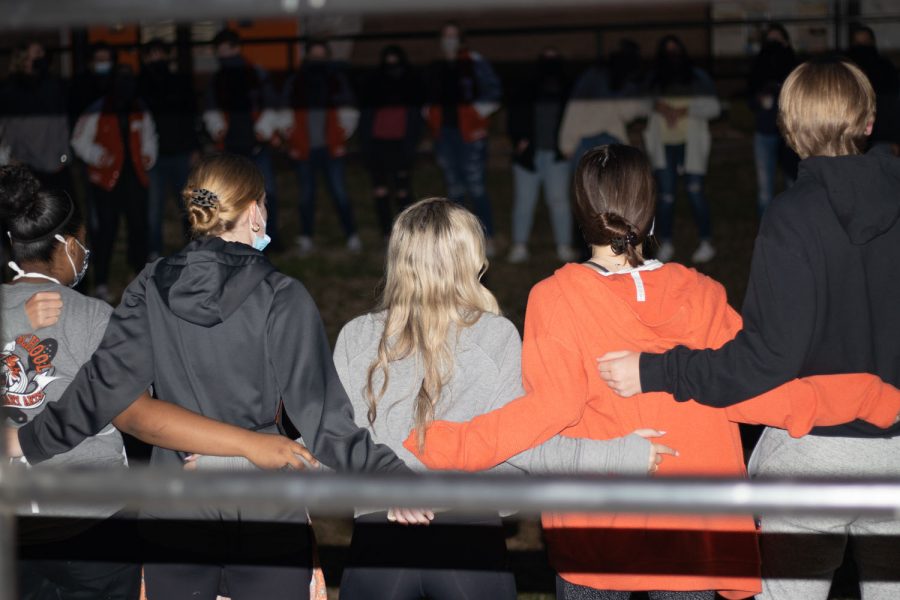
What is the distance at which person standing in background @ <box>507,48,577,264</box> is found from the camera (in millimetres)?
8578

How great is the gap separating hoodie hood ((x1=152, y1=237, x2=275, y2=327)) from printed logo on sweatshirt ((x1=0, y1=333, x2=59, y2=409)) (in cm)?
38

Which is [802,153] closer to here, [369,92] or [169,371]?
[169,371]

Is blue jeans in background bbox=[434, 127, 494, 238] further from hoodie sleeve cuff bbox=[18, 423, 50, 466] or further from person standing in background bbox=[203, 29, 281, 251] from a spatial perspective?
hoodie sleeve cuff bbox=[18, 423, 50, 466]

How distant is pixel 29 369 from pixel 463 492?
5.98 feet

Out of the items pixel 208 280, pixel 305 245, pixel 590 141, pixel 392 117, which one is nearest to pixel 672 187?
pixel 590 141

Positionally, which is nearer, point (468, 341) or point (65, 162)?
point (468, 341)

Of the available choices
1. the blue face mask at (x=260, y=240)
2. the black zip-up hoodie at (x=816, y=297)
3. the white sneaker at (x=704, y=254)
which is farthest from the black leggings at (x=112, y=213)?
the black zip-up hoodie at (x=816, y=297)

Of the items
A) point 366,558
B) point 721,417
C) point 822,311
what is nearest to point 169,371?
point 366,558

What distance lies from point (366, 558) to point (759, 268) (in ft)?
3.76

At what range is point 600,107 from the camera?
320 inches

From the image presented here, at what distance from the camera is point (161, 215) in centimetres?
877

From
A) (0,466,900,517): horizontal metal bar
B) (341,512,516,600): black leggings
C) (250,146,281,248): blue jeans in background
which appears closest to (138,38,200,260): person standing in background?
(250,146,281,248): blue jeans in background

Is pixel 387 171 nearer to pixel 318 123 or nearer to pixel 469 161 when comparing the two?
pixel 318 123

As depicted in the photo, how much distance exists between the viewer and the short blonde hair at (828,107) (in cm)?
237
